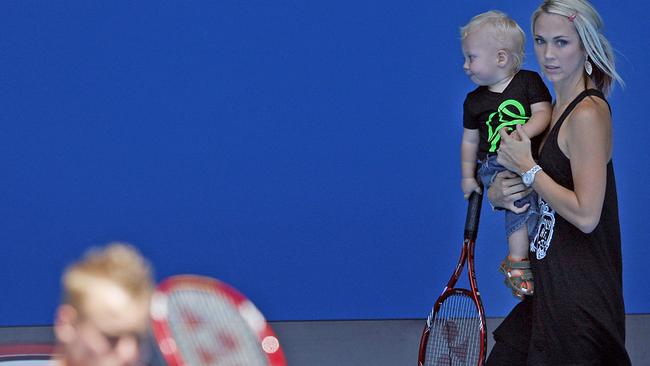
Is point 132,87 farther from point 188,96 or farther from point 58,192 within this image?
point 58,192

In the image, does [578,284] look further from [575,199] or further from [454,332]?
[454,332]

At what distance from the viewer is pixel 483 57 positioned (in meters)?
3.27

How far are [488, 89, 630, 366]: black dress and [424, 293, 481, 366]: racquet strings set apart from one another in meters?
0.50

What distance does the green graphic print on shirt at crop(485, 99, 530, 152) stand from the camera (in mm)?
3250

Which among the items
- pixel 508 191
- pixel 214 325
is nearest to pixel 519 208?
pixel 508 191

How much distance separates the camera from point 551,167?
2865mm

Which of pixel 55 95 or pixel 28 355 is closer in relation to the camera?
pixel 28 355

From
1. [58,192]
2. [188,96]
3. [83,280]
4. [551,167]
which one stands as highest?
[188,96]

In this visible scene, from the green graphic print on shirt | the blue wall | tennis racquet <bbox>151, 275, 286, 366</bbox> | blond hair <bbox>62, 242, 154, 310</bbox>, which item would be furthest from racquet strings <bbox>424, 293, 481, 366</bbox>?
blond hair <bbox>62, 242, 154, 310</bbox>

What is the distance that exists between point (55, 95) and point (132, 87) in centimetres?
→ 32

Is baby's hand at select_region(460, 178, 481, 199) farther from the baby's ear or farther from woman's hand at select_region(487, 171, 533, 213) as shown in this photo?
the baby's ear

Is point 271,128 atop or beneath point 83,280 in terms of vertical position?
atop

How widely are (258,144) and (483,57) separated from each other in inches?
68.0

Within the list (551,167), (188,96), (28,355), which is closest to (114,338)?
(28,355)
